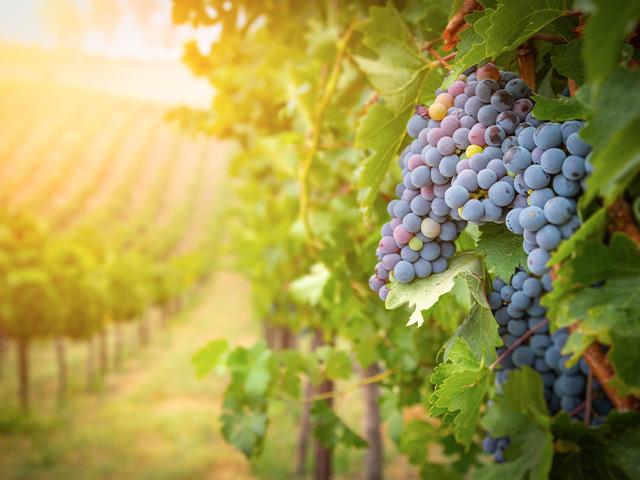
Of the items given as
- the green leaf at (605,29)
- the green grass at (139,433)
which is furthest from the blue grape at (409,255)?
the green grass at (139,433)

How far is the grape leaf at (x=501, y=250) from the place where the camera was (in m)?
0.79

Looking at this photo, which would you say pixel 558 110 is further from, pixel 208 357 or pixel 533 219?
pixel 208 357

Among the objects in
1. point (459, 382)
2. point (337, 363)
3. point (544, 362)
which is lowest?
point (337, 363)

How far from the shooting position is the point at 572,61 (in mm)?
786

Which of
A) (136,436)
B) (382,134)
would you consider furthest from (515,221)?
(136,436)

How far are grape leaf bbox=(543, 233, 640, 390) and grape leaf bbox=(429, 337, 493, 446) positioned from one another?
0.78 ft

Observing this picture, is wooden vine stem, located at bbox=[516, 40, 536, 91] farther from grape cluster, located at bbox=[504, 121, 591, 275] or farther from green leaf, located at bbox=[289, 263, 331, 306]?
green leaf, located at bbox=[289, 263, 331, 306]

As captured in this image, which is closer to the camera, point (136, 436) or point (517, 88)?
point (517, 88)

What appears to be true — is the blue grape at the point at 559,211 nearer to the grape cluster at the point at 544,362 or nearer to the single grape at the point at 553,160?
the single grape at the point at 553,160

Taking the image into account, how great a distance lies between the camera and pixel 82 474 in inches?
368

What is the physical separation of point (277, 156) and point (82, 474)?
9.42 meters

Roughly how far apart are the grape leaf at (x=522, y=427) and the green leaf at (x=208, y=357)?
4.02 feet

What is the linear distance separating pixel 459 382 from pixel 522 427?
1.25ft

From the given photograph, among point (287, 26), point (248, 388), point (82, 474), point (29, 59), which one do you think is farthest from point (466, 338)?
point (29, 59)
